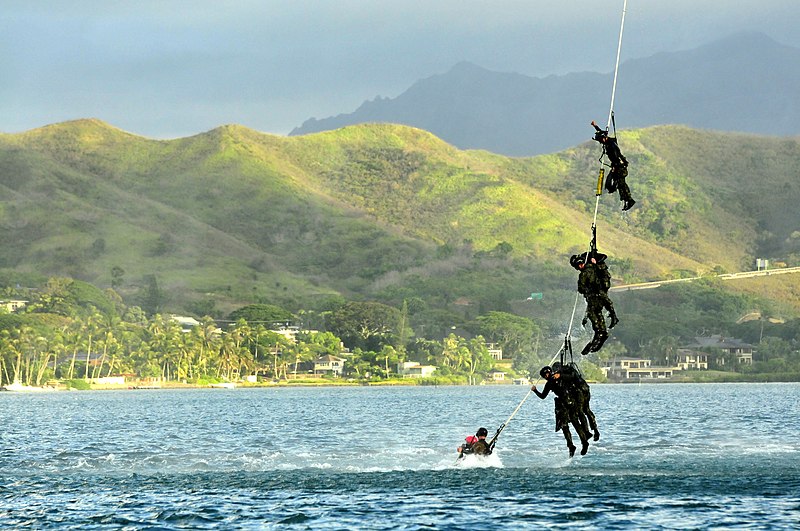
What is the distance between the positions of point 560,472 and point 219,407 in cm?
9271

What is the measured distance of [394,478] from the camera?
49.4 metres

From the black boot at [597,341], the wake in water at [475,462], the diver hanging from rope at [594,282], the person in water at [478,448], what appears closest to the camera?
the diver hanging from rope at [594,282]

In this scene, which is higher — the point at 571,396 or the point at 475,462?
the point at 571,396

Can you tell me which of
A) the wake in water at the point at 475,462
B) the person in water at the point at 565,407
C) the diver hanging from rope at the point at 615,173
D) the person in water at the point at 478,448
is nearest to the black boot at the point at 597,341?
the person in water at the point at 565,407

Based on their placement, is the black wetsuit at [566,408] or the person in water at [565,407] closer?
the person in water at [565,407]

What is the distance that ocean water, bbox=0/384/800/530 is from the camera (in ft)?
126

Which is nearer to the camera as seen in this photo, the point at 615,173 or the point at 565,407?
the point at 615,173

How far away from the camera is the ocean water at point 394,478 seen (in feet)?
126

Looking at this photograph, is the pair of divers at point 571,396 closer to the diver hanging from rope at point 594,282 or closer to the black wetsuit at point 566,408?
the black wetsuit at point 566,408

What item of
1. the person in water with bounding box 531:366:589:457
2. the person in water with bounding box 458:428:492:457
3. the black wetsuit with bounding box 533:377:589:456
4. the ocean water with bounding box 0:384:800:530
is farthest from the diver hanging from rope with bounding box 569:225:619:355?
the person in water with bounding box 458:428:492:457

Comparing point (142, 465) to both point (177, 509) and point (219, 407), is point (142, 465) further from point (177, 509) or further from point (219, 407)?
point (219, 407)

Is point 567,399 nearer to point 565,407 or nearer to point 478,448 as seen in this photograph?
point 565,407

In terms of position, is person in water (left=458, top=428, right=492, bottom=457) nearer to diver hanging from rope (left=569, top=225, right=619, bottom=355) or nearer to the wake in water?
the wake in water

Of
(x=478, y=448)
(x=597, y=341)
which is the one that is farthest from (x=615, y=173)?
(x=478, y=448)
